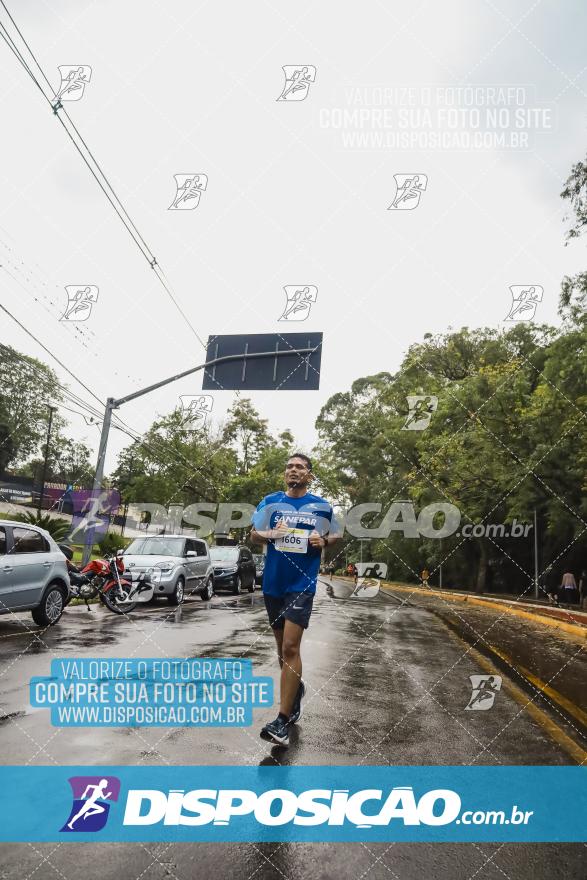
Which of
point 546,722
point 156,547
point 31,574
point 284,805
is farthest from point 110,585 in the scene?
point 284,805

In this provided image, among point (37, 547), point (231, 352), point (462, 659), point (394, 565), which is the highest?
point (231, 352)

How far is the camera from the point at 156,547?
16438 millimetres

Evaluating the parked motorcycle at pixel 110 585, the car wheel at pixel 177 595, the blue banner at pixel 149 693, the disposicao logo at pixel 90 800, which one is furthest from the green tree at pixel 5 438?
the disposicao logo at pixel 90 800

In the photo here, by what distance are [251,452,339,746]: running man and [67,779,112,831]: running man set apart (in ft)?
4.41

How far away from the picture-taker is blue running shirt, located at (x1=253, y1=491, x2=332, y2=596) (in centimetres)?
475

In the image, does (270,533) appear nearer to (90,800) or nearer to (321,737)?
(321,737)

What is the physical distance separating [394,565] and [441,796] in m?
56.5

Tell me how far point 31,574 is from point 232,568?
12.0m

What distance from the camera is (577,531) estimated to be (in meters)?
28.7

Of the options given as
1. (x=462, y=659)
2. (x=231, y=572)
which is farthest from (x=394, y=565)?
(x=462, y=659)

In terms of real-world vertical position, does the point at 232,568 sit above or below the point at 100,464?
below

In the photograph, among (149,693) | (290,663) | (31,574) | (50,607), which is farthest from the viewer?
(50,607)

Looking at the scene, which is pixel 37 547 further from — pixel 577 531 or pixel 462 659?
pixel 577 531

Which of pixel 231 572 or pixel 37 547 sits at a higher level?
pixel 37 547
